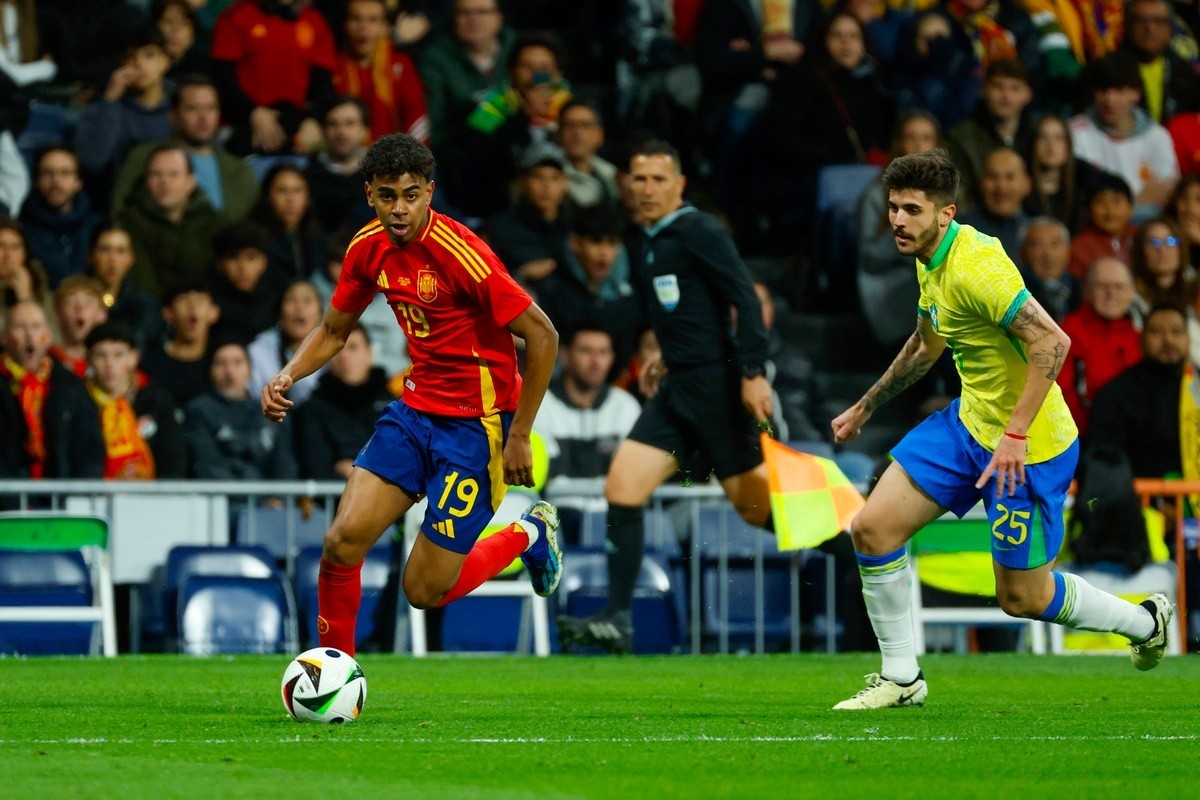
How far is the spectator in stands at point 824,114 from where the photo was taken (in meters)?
16.6

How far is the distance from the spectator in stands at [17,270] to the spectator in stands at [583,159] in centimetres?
389

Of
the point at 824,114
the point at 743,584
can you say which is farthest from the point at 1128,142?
the point at 743,584

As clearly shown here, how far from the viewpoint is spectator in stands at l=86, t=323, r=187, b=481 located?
43.9ft

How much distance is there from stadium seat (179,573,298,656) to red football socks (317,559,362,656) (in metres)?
4.40

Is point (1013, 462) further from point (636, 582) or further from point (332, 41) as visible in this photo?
point (332, 41)

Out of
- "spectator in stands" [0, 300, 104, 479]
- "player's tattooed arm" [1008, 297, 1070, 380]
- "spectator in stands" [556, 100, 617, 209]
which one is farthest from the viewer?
"spectator in stands" [556, 100, 617, 209]

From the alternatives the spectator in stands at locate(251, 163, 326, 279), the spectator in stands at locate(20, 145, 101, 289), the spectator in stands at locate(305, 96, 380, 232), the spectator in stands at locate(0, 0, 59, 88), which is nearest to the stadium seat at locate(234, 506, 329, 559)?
the spectator in stands at locate(251, 163, 326, 279)

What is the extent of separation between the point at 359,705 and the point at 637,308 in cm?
745

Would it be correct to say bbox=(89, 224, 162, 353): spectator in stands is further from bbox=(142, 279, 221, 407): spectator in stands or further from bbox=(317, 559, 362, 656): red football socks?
bbox=(317, 559, 362, 656): red football socks

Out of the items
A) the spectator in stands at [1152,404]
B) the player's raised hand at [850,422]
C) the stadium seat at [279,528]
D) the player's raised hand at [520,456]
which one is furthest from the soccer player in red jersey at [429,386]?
the spectator in stands at [1152,404]

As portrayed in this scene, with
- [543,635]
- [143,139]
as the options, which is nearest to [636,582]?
[543,635]

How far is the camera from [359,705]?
26.1ft

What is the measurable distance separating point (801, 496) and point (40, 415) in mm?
4599

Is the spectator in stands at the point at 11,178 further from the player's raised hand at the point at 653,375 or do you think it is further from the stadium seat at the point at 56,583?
the player's raised hand at the point at 653,375
